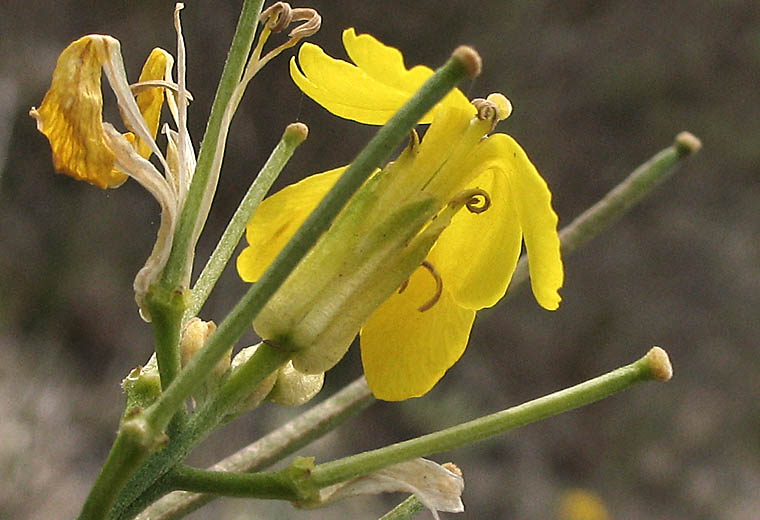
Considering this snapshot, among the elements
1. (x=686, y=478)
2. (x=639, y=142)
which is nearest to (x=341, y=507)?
(x=686, y=478)

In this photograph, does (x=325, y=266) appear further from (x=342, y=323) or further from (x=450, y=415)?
(x=450, y=415)

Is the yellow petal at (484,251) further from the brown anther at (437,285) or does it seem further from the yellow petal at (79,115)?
the yellow petal at (79,115)

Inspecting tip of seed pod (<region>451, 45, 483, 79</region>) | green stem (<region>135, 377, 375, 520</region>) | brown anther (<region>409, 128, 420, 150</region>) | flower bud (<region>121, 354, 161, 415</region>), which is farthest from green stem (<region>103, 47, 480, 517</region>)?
green stem (<region>135, 377, 375, 520</region>)

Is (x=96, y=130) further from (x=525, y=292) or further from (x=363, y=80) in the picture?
(x=525, y=292)

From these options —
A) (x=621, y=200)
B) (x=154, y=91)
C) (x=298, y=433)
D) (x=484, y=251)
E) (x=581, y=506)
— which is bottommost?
(x=581, y=506)

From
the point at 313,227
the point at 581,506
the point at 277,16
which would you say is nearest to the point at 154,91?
the point at 277,16
